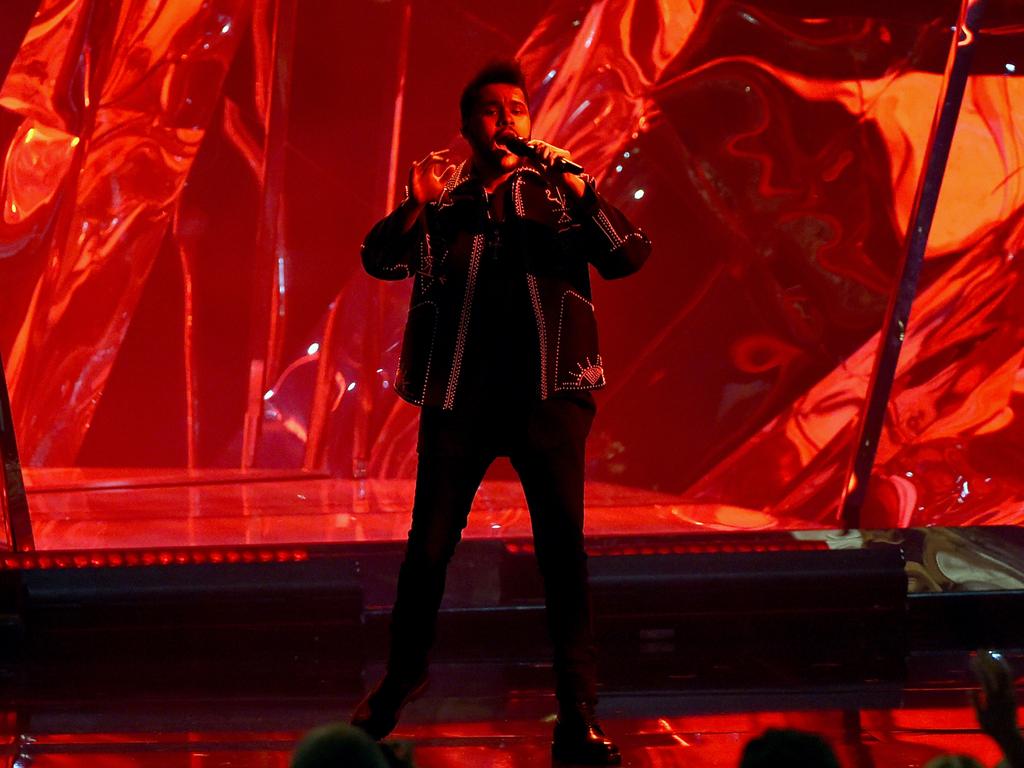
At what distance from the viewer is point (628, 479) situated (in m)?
4.05

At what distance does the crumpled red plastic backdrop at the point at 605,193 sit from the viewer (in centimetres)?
377

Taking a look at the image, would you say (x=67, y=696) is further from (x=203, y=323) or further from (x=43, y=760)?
(x=203, y=323)

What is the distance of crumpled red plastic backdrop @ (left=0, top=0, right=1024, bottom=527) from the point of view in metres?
3.77

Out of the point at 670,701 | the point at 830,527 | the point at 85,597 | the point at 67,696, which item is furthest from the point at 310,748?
the point at 830,527

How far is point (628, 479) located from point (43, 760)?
2103 millimetres

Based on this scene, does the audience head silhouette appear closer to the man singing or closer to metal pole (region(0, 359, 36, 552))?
the man singing

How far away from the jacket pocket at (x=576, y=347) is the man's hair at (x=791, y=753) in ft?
4.48

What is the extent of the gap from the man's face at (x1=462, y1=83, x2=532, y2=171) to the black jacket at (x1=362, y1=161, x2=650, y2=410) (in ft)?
0.17

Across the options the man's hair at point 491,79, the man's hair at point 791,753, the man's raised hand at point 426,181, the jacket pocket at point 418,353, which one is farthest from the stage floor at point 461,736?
the man's hair at point 791,753

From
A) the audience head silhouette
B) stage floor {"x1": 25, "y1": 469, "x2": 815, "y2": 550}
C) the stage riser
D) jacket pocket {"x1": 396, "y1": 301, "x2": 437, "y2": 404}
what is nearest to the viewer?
the audience head silhouette

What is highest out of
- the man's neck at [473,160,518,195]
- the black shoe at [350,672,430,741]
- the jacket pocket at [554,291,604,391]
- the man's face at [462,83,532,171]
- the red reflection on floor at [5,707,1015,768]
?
the man's face at [462,83,532,171]

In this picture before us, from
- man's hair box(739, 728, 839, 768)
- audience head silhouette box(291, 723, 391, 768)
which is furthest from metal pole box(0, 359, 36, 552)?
man's hair box(739, 728, 839, 768)

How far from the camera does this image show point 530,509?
2.31 meters

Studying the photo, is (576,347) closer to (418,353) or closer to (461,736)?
(418,353)
